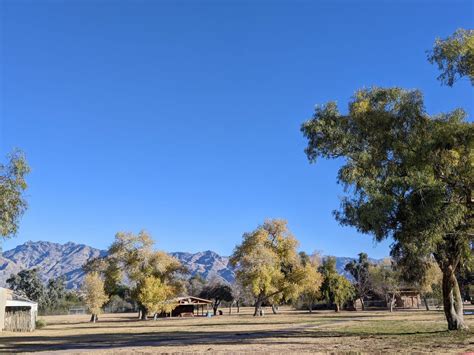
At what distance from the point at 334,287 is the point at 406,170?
66175 millimetres

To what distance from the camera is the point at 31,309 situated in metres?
46.2

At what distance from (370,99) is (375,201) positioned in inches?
230

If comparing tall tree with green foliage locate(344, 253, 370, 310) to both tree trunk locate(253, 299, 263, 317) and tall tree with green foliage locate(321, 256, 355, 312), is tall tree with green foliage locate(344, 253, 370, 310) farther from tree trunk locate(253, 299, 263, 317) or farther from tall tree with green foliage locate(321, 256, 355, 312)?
tree trunk locate(253, 299, 263, 317)

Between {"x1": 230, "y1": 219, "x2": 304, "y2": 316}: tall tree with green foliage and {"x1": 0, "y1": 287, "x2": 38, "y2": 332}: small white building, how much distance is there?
3088 centimetres

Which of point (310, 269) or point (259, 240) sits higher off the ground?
point (259, 240)

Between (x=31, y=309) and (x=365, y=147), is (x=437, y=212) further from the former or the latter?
(x=31, y=309)

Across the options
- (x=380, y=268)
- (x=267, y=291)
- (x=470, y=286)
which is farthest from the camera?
(x=380, y=268)

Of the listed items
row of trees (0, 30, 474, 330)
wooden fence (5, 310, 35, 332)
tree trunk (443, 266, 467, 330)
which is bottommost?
wooden fence (5, 310, 35, 332)

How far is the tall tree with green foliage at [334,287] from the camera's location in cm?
8456

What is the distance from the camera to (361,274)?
3856 inches

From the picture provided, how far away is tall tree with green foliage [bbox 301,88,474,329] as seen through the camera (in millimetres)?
21000

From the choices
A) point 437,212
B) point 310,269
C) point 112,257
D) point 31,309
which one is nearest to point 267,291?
point 310,269

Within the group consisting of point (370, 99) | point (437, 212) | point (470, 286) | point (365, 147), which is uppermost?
point (370, 99)

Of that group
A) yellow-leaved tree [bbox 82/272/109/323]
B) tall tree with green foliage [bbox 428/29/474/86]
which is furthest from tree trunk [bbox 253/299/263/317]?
tall tree with green foliage [bbox 428/29/474/86]
